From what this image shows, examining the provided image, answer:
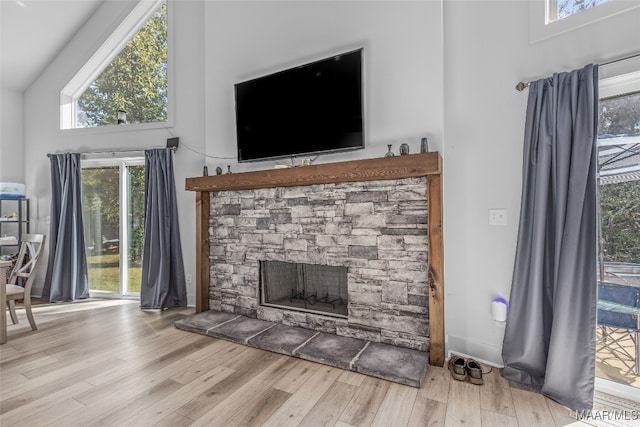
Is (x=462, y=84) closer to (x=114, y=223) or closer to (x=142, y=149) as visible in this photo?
(x=142, y=149)

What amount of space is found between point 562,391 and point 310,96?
2729mm

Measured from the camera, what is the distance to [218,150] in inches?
134

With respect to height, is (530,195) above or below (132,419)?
above

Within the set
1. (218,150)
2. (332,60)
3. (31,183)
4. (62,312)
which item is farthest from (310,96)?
(31,183)

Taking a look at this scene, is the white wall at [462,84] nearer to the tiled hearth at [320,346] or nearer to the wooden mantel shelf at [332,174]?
the wooden mantel shelf at [332,174]

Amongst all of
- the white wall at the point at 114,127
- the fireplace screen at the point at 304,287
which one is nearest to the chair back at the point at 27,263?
the white wall at the point at 114,127

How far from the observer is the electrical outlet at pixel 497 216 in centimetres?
221

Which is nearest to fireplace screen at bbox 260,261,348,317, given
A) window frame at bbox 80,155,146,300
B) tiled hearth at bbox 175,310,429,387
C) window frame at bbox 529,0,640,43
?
tiled hearth at bbox 175,310,429,387

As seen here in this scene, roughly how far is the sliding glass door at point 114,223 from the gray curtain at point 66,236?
0.56 ft

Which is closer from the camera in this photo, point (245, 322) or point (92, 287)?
point (245, 322)

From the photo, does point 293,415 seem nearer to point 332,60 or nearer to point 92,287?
point 332,60

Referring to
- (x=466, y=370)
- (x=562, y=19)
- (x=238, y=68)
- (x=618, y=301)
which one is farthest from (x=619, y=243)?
(x=238, y=68)

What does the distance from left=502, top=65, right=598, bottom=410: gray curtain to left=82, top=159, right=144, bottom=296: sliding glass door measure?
173 inches

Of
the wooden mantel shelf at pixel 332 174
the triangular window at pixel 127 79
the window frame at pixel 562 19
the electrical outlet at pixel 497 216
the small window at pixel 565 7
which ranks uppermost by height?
the triangular window at pixel 127 79
